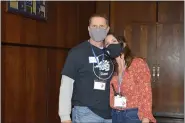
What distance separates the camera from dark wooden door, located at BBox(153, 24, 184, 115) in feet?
17.4

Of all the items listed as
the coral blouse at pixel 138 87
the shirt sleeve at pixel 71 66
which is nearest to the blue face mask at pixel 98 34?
the shirt sleeve at pixel 71 66

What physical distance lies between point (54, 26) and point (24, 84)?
964 millimetres

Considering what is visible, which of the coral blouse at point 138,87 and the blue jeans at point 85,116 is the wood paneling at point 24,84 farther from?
the coral blouse at point 138,87

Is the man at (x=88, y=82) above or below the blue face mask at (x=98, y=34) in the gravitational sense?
below

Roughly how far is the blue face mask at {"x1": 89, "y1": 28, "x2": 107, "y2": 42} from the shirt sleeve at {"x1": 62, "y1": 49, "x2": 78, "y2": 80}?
221mm

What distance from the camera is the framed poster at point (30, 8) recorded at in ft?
8.73

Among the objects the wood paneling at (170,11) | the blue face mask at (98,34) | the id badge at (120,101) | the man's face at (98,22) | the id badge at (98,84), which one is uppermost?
the wood paneling at (170,11)

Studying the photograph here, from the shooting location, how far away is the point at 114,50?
2.26 metres

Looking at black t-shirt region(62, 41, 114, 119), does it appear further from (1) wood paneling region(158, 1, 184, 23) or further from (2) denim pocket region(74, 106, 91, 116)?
(1) wood paneling region(158, 1, 184, 23)

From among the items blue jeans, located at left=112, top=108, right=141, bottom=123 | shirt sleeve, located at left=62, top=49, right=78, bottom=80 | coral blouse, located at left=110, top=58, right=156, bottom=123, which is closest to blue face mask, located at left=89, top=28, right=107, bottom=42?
shirt sleeve, located at left=62, top=49, right=78, bottom=80

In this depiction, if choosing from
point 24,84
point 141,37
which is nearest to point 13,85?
point 24,84

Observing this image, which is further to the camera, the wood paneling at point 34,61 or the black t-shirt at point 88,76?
the wood paneling at point 34,61

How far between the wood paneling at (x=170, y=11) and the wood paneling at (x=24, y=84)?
9.24 ft

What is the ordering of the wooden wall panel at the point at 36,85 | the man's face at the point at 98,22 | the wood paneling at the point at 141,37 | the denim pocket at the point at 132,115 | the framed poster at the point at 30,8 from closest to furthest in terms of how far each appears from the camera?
1. the denim pocket at the point at 132,115
2. the man's face at the point at 98,22
3. the framed poster at the point at 30,8
4. the wooden wall panel at the point at 36,85
5. the wood paneling at the point at 141,37
